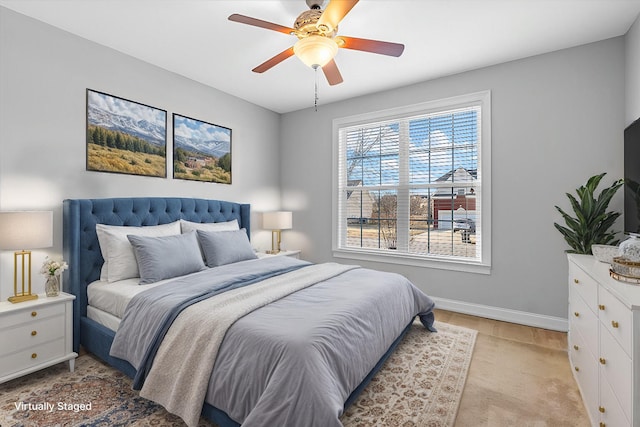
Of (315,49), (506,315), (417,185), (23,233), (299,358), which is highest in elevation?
(315,49)

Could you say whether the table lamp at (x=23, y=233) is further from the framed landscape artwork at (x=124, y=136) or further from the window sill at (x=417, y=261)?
the window sill at (x=417, y=261)

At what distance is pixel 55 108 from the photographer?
2.60 m

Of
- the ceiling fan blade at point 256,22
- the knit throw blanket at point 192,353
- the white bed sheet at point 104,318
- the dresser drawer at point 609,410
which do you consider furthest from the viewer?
the white bed sheet at point 104,318

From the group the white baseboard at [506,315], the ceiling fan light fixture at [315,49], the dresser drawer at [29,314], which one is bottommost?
the white baseboard at [506,315]

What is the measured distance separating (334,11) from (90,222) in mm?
2552

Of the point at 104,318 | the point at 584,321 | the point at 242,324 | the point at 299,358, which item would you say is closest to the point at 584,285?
the point at 584,321

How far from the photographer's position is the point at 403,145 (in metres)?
3.98

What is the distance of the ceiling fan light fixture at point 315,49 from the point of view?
6.63 feet

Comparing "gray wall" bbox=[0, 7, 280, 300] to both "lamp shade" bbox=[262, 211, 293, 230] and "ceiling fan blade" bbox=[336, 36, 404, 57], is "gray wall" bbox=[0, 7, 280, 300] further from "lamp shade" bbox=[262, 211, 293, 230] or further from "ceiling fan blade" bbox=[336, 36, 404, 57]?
"ceiling fan blade" bbox=[336, 36, 404, 57]

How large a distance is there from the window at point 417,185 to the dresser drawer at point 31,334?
311 centimetres

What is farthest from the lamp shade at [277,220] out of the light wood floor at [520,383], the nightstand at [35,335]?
the light wood floor at [520,383]

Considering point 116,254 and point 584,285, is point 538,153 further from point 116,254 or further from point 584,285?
point 116,254

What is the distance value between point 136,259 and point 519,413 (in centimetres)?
295

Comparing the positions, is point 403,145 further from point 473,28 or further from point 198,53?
point 198,53
